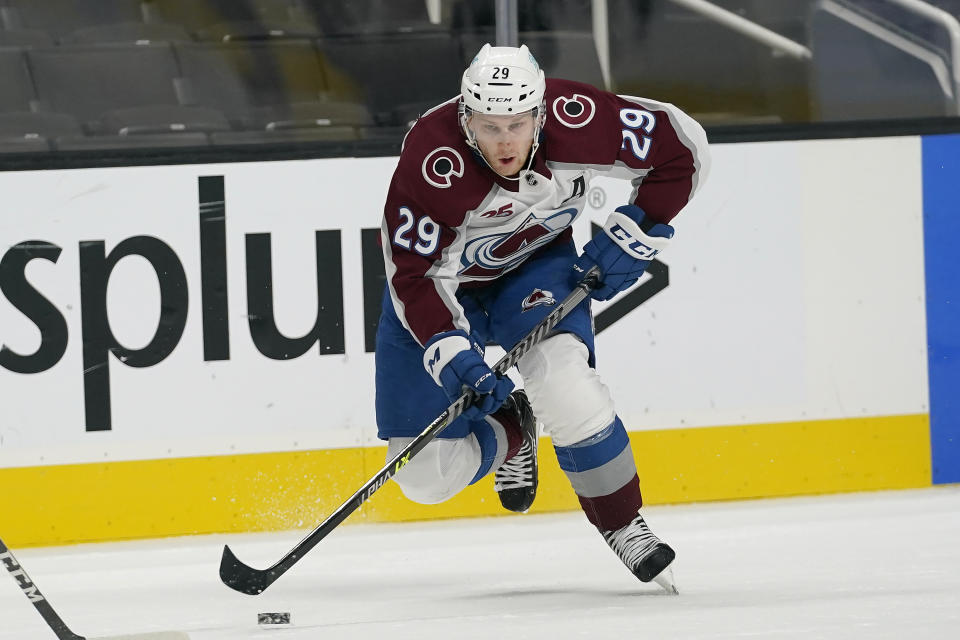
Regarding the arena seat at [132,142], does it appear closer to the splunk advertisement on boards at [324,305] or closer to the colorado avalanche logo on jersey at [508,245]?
the splunk advertisement on boards at [324,305]

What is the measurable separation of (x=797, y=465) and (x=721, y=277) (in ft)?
1.84

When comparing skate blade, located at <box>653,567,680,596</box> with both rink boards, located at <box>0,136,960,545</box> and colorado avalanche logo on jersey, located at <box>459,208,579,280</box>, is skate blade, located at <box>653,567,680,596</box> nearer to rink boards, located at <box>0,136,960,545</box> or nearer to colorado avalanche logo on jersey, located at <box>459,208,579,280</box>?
colorado avalanche logo on jersey, located at <box>459,208,579,280</box>

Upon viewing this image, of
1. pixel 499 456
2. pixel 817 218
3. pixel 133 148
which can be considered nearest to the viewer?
Answer: pixel 499 456

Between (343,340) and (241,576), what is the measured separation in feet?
3.36

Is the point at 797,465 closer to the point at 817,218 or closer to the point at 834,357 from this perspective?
the point at 834,357

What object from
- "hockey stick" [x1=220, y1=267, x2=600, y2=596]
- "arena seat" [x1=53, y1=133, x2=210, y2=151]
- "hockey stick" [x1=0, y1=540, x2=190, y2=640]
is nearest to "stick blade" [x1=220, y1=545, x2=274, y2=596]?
"hockey stick" [x1=220, y1=267, x2=600, y2=596]

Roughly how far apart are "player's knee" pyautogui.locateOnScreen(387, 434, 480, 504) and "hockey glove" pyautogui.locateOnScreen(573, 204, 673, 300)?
42 cm

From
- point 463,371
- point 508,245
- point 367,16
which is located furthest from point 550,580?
point 367,16

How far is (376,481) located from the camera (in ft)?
8.35

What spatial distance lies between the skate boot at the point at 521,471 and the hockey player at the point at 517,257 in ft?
0.28

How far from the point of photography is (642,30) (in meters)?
3.65

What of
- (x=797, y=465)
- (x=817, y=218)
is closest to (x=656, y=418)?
(x=797, y=465)

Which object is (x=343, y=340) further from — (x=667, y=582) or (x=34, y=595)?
(x=34, y=595)

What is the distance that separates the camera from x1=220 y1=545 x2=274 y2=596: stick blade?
2.49 meters
